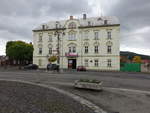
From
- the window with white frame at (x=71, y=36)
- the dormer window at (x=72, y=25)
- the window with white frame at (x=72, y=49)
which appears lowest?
the window with white frame at (x=72, y=49)

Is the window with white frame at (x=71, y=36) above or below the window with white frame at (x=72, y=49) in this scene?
above

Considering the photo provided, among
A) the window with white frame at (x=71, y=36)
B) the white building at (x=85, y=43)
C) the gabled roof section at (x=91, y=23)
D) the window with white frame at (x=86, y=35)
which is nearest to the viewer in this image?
the white building at (x=85, y=43)

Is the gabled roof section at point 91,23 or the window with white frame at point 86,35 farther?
the window with white frame at point 86,35

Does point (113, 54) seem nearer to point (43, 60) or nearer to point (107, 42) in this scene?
point (107, 42)

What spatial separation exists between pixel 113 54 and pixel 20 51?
26.2 metres

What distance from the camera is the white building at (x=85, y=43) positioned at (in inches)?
1373

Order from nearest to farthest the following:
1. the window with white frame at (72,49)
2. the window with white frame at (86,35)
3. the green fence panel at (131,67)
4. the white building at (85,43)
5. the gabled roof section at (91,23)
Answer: the green fence panel at (131,67), the white building at (85,43), the gabled roof section at (91,23), the window with white frame at (86,35), the window with white frame at (72,49)

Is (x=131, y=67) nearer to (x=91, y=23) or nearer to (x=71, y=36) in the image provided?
(x=91, y=23)

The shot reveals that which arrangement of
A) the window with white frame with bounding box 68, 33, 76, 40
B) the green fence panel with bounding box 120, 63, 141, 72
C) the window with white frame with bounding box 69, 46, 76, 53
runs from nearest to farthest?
the green fence panel with bounding box 120, 63, 141, 72 < the window with white frame with bounding box 69, 46, 76, 53 < the window with white frame with bounding box 68, 33, 76, 40

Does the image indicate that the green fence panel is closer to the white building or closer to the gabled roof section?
the white building

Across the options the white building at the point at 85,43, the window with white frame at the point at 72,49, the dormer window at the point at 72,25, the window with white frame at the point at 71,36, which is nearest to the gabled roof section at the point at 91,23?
the white building at the point at 85,43

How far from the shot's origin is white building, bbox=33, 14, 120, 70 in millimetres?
34875

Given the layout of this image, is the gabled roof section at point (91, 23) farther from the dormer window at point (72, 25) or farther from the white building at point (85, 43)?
the dormer window at point (72, 25)

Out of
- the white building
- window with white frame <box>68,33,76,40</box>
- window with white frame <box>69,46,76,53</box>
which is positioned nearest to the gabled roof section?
the white building
